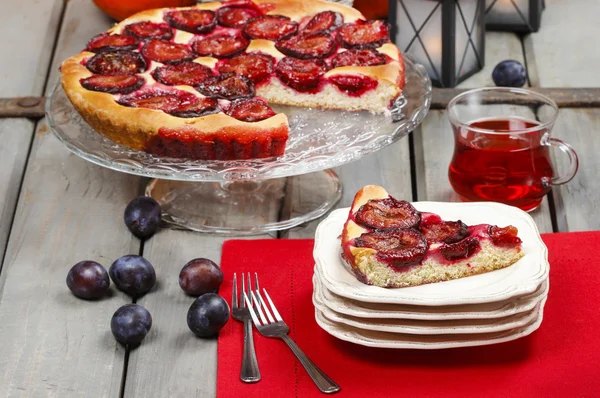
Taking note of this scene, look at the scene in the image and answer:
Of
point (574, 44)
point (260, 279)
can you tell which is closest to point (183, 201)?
point (260, 279)

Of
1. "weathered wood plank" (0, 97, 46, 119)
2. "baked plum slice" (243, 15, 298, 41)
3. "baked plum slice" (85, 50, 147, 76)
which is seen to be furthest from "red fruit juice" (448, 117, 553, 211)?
"weathered wood plank" (0, 97, 46, 119)

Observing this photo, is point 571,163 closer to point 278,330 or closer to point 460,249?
point 460,249

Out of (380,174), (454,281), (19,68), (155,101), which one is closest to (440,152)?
(380,174)

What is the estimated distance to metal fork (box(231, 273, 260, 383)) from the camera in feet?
5.22

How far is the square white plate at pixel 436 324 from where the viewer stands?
60.7 inches

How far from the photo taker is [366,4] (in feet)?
9.44

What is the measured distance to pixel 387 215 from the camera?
1706 millimetres

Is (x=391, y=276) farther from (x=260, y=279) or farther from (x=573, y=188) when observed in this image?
(x=573, y=188)

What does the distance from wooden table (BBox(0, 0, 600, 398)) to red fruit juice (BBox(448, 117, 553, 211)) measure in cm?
9

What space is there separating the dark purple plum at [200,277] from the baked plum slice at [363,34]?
762 mm

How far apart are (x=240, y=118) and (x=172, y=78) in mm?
256

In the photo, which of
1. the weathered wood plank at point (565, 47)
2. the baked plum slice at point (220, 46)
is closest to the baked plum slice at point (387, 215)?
the baked plum slice at point (220, 46)

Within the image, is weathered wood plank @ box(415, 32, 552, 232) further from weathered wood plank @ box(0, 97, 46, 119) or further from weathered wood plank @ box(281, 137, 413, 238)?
weathered wood plank @ box(0, 97, 46, 119)

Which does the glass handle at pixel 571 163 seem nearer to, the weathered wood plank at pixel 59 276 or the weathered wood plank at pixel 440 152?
the weathered wood plank at pixel 440 152
